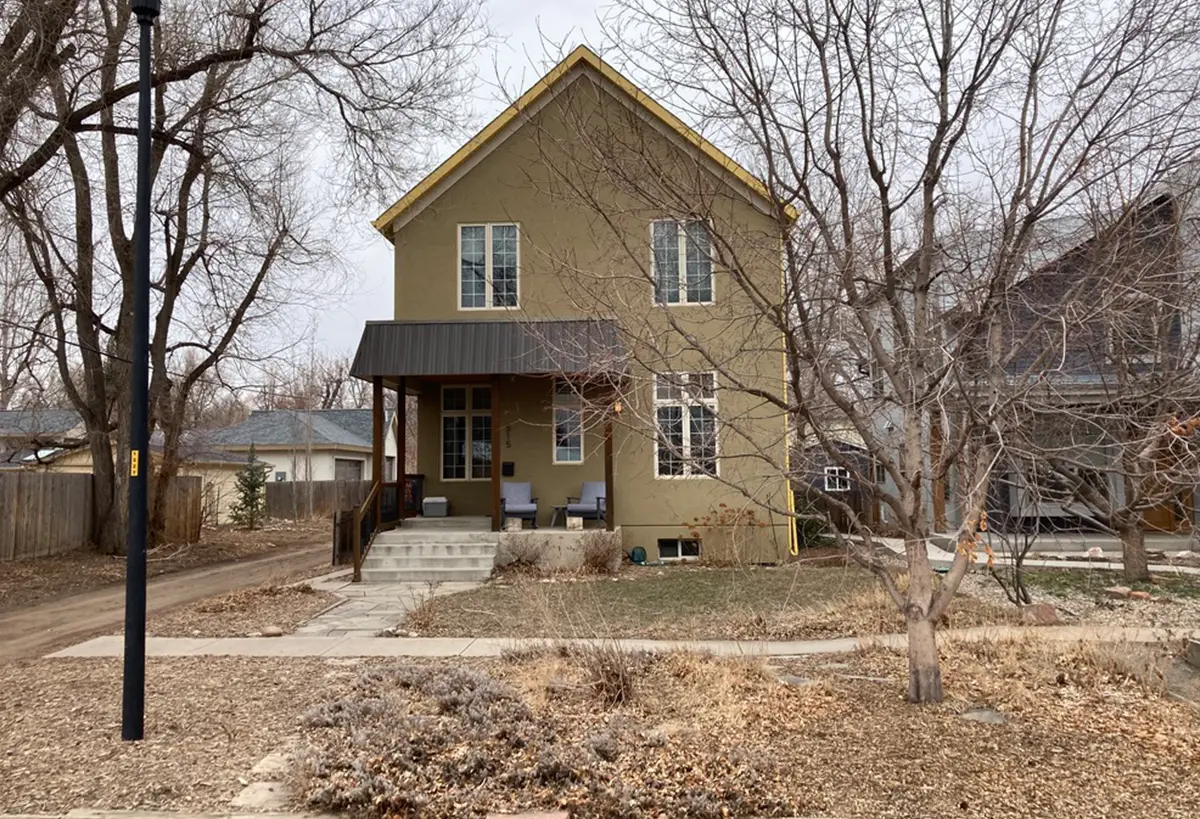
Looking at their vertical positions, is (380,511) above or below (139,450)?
below

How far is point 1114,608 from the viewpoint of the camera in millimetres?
10750

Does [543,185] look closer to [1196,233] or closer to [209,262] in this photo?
[209,262]

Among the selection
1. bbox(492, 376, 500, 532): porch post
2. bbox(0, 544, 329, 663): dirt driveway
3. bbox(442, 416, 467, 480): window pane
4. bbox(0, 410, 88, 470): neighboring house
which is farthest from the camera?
bbox(0, 410, 88, 470): neighboring house

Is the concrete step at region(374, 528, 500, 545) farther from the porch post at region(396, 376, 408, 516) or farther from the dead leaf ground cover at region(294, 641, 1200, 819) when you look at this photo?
the dead leaf ground cover at region(294, 641, 1200, 819)

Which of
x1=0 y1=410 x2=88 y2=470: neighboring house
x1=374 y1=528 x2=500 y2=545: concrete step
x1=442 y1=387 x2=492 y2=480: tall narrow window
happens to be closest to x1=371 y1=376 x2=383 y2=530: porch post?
x1=374 y1=528 x2=500 y2=545: concrete step

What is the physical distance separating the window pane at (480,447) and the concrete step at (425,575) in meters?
3.28

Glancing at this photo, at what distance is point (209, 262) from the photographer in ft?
66.0

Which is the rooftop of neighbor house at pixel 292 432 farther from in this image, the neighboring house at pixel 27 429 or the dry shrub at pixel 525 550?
the dry shrub at pixel 525 550

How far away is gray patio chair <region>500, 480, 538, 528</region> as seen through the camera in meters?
15.8

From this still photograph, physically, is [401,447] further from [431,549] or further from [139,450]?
[139,450]

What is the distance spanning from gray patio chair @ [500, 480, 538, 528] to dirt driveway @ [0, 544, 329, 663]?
13.2ft

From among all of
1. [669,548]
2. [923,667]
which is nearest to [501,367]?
[669,548]

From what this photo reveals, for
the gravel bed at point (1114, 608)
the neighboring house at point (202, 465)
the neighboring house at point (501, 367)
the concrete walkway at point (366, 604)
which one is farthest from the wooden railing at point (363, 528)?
the neighboring house at point (202, 465)

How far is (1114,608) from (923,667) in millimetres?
6115
